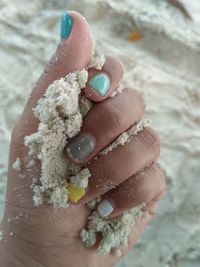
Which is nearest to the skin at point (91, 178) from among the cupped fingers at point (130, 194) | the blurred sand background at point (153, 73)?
the cupped fingers at point (130, 194)

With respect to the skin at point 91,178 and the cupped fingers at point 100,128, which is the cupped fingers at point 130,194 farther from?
the cupped fingers at point 100,128

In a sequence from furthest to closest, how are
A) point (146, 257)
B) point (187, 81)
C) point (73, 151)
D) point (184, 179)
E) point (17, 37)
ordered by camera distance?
point (17, 37) → point (187, 81) → point (184, 179) → point (146, 257) → point (73, 151)

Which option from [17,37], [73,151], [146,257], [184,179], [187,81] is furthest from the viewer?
[17,37]

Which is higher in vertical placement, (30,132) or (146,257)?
(30,132)

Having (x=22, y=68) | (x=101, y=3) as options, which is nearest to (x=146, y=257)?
(x=22, y=68)

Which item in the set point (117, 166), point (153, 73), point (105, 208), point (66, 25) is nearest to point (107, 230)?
point (105, 208)

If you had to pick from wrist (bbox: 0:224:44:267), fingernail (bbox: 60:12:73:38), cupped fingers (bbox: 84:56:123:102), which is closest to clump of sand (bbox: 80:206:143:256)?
wrist (bbox: 0:224:44:267)

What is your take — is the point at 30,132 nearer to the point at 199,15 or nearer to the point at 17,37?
the point at 17,37
